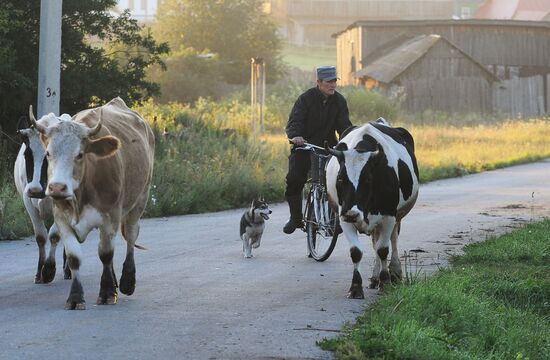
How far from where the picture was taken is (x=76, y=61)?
26047 millimetres

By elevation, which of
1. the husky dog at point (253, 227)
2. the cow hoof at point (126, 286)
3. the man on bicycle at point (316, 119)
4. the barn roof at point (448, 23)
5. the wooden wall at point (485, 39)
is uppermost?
the barn roof at point (448, 23)

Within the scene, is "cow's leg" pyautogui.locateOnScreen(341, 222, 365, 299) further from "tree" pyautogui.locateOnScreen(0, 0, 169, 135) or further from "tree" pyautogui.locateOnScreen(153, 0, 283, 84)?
"tree" pyautogui.locateOnScreen(153, 0, 283, 84)

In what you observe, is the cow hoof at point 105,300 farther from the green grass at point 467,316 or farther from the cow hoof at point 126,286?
the green grass at point 467,316

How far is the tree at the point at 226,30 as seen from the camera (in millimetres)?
85312

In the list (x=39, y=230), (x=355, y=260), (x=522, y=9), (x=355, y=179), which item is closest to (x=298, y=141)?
(x=355, y=179)

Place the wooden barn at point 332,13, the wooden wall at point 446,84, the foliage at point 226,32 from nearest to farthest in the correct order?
1. the wooden wall at point 446,84
2. the foliage at point 226,32
3. the wooden barn at point 332,13

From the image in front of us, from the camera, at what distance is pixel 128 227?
1240cm

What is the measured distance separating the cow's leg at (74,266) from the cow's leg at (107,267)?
26cm

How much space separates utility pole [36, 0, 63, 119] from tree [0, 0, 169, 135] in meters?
4.25

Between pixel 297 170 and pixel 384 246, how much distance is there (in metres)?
2.95

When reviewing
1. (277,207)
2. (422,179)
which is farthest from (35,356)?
(422,179)

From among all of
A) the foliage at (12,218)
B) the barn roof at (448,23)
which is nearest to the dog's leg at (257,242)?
the foliage at (12,218)

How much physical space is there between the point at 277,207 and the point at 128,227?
10.5 meters

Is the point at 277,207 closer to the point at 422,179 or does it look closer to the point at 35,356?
the point at 422,179
